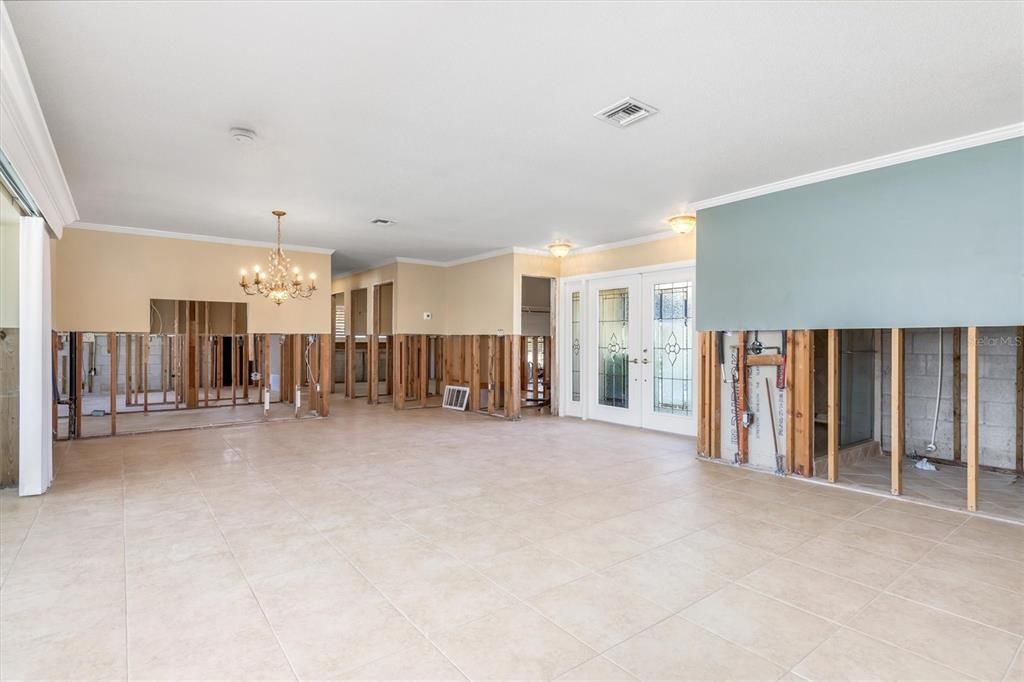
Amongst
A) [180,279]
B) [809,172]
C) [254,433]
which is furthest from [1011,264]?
[180,279]

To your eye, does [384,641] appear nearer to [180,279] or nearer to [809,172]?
[809,172]

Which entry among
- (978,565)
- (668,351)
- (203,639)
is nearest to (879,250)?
(978,565)

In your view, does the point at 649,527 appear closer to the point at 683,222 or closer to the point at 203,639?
the point at 203,639

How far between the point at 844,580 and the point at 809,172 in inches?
138

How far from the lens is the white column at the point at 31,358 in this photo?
4.36m

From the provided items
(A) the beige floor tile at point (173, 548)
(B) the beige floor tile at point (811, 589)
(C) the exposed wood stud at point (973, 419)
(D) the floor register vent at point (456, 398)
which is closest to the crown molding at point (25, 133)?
(A) the beige floor tile at point (173, 548)

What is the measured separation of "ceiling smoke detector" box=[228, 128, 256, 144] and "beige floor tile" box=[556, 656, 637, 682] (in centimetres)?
398

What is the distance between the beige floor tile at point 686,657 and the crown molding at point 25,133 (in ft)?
13.0

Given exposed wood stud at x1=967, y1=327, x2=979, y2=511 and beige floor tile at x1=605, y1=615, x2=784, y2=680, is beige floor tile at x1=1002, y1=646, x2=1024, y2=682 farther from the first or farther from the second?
exposed wood stud at x1=967, y1=327, x2=979, y2=511

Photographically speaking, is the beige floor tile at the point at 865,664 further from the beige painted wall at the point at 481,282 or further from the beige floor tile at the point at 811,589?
the beige painted wall at the point at 481,282

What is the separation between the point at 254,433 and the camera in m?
7.24

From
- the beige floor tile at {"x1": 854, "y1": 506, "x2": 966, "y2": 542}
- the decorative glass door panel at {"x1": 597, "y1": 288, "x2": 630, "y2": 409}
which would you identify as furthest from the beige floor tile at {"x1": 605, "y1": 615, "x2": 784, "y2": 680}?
the decorative glass door panel at {"x1": 597, "y1": 288, "x2": 630, "y2": 409}

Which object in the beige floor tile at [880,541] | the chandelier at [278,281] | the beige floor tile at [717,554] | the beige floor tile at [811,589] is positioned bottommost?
the beige floor tile at [880,541]

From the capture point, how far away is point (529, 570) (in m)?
2.95
